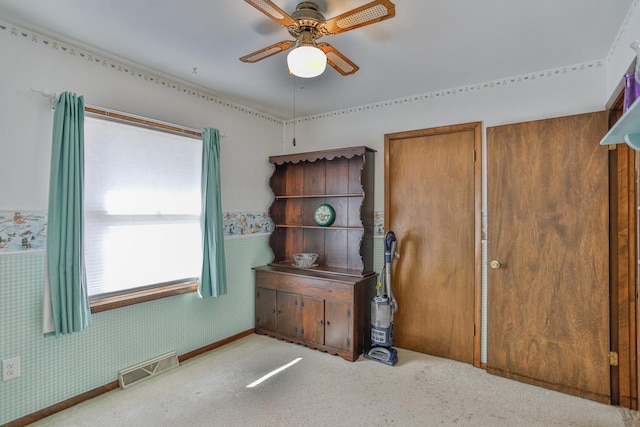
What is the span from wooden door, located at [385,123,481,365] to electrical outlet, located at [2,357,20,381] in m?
2.83

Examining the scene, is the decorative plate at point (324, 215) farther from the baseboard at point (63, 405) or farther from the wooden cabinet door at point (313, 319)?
the baseboard at point (63, 405)

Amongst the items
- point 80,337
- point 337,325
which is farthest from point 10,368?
point 337,325

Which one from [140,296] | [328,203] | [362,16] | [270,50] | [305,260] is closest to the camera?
[362,16]

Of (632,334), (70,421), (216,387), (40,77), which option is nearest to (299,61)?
(40,77)

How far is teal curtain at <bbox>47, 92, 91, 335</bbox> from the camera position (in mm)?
2080

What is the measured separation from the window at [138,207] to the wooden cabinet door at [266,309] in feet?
2.61

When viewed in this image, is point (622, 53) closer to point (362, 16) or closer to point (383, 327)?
point (362, 16)

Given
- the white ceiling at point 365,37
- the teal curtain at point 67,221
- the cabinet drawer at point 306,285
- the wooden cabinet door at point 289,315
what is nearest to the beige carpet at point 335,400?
the wooden cabinet door at point 289,315

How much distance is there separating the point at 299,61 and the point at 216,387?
2.29 metres

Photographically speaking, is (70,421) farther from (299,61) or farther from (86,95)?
(299,61)

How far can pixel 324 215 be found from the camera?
353 centimetres

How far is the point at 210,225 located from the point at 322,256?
1.26m

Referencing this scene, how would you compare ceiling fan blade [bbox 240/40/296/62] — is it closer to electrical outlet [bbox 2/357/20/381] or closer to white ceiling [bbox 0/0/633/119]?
white ceiling [bbox 0/0/633/119]

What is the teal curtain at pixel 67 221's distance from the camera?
81.9 inches
